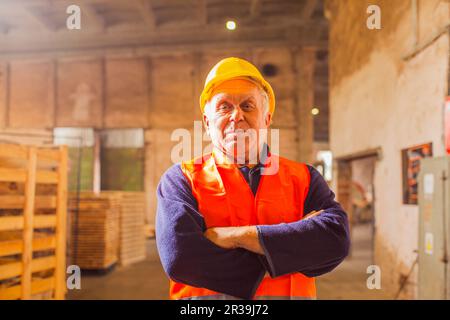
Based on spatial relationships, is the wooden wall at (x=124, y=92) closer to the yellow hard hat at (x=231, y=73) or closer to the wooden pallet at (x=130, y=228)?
the wooden pallet at (x=130, y=228)

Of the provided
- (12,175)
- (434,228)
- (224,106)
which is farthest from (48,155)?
(434,228)

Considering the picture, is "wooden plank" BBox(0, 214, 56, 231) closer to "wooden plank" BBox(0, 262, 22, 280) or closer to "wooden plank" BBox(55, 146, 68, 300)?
"wooden plank" BBox(55, 146, 68, 300)

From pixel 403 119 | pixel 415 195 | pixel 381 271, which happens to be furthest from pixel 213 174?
pixel 381 271

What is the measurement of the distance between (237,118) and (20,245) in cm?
464

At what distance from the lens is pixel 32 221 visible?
18.1ft

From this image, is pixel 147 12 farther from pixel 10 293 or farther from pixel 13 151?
pixel 10 293

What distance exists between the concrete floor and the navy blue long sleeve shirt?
5.78 meters

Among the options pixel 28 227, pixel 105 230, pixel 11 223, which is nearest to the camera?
pixel 11 223

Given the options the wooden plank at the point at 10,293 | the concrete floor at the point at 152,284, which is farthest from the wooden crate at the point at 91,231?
the wooden plank at the point at 10,293

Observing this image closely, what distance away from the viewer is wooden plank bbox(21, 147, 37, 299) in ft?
17.5

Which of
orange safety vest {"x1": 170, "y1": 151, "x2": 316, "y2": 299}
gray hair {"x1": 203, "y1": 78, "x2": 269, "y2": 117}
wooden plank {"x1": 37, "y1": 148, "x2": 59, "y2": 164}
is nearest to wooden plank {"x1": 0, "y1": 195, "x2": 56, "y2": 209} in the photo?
wooden plank {"x1": 37, "y1": 148, "x2": 59, "y2": 164}

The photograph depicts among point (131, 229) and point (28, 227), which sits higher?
point (28, 227)
